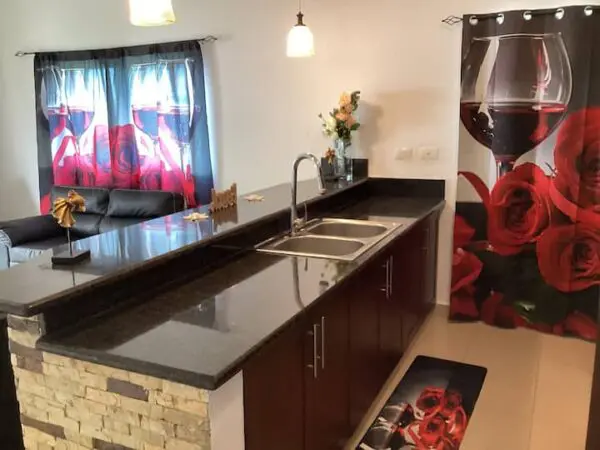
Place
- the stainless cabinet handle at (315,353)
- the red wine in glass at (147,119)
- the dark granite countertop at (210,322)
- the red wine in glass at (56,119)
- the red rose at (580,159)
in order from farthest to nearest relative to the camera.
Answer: the red wine in glass at (56,119) → the red wine in glass at (147,119) → the red rose at (580,159) → the stainless cabinet handle at (315,353) → the dark granite countertop at (210,322)

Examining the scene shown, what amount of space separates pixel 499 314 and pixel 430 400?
135cm

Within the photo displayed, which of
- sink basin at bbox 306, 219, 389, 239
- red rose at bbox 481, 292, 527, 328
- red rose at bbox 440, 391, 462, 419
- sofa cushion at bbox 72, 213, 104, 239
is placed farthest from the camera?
sofa cushion at bbox 72, 213, 104, 239

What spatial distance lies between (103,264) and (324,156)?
2833 mm

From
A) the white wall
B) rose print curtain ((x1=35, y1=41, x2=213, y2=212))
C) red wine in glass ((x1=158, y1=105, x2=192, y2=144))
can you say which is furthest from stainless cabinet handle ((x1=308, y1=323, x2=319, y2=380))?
red wine in glass ((x1=158, y1=105, x2=192, y2=144))

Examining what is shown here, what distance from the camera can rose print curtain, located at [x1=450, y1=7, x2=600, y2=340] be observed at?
3.70 metres

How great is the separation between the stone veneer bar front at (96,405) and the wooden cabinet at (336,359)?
0.66 feet

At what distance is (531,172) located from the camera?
3.89 meters

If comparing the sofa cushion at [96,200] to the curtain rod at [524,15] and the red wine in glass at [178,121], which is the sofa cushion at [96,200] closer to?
the red wine in glass at [178,121]

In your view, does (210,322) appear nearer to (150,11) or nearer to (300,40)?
(150,11)

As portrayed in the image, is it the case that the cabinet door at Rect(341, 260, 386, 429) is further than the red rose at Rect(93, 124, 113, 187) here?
No

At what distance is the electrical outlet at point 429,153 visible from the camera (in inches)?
168

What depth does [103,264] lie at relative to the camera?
1.99 meters

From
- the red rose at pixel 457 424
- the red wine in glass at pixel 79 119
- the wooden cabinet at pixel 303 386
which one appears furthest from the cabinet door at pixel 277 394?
the red wine in glass at pixel 79 119

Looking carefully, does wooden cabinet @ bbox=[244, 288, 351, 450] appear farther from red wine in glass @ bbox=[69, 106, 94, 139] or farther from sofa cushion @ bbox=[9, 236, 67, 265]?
red wine in glass @ bbox=[69, 106, 94, 139]
